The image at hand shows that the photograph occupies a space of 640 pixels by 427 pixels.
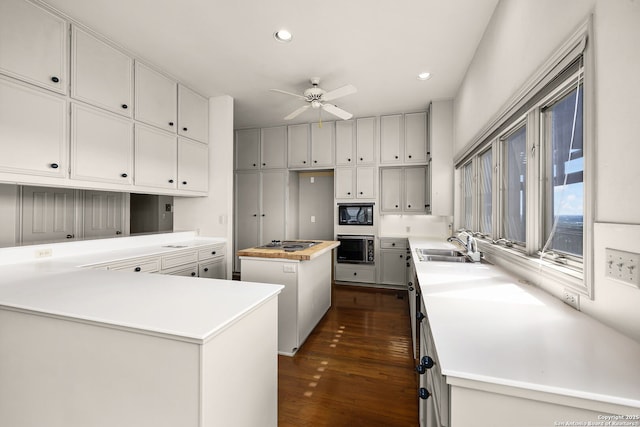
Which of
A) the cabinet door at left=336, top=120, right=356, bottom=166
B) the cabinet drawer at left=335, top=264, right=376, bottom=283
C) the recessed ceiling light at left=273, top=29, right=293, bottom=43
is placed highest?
the recessed ceiling light at left=273, top=29, right=293, bottom=43

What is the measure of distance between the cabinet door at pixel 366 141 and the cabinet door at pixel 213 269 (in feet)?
8.77

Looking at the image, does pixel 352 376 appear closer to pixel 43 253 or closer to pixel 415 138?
pixel 43 253

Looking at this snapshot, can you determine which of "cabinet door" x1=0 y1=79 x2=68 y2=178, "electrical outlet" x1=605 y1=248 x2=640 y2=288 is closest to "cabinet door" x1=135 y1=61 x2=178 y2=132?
"cabinet door" x1=0 y1=79 x2=68 y2=178

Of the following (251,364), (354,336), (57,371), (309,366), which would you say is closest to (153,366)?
(251,364)

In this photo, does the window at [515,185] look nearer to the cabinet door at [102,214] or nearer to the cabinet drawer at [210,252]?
the cabinet drawer at [210,252]

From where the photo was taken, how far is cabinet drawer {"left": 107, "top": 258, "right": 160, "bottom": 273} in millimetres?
2240

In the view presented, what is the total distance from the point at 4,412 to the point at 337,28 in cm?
313

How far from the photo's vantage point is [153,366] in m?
0.90

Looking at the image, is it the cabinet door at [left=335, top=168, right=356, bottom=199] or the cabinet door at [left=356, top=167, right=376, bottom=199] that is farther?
the cabinet door at [left=335, top=168, right=356, bottom=199]

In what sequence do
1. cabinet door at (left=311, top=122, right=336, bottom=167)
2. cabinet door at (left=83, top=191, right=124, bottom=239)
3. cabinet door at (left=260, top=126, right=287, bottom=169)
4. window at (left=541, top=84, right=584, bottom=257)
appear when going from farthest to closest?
cabinet door at (left=260, top=126, right=287, bottom=169), cabinet door at (left=311, top=122, right=336, bottom=167), cabinet door at (left=83, top=191, right=124, bottom=239), window at (left=541, top=84, right=584, bottom=257)

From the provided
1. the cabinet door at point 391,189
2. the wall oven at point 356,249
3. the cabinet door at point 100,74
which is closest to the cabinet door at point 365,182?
the cabinet door at point 391,189

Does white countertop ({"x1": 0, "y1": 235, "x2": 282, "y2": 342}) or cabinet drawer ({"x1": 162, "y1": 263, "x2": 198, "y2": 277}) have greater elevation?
white countertop ({"x1": 0, "y1": 235, "x2": 282, "y2": 342})

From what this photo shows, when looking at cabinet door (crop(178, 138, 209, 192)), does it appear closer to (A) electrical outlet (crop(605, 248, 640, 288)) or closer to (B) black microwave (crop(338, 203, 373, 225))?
(B) black microwave (crop(338, 203, 373, 225))

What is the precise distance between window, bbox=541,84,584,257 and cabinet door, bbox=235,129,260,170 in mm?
4275
